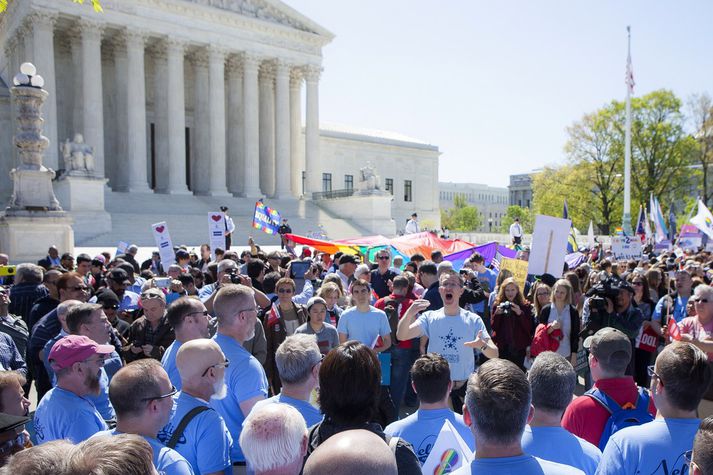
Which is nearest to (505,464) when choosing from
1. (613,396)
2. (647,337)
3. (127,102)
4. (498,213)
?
(613,396)

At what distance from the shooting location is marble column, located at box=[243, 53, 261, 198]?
137 ft

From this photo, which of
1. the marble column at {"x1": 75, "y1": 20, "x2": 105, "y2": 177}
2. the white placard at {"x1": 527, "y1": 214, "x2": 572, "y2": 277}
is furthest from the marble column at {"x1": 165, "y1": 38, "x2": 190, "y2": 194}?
the white placard at {"x1": 527, "y1": 214, "x2": 572, "y2": 277}

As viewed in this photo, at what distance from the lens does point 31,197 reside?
→ 1534 cm

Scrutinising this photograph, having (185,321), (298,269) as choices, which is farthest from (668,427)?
(298,269)

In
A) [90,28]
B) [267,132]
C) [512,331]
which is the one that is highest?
[90,28]

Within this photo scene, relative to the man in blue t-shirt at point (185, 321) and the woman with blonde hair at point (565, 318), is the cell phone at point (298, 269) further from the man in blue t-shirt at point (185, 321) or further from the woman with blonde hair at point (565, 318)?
the man in blue t-shirt at point (185, 321)

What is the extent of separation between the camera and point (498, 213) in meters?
156

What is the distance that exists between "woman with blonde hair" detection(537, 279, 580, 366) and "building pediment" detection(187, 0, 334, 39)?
38355mm

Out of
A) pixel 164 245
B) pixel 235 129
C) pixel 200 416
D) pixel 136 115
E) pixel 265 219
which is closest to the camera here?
pixel 200 416

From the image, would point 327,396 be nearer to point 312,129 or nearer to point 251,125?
point 251,125

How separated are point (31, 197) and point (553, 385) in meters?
15.8

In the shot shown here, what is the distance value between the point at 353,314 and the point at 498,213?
15488 cm

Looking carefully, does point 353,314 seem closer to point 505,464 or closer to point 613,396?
point 613,396

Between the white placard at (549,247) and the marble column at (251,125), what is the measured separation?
112ft
